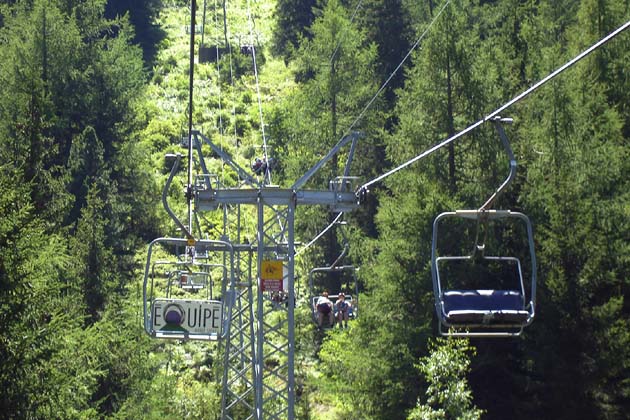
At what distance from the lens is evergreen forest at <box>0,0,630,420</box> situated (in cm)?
3059

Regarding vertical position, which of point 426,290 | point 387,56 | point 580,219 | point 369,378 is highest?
point 387,56

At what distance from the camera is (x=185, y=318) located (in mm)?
21188

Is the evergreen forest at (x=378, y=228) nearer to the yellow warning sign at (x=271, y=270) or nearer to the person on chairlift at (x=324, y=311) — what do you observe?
the person on chairlift at (x=324, y=311)

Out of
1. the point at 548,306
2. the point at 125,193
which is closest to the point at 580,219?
the point at 548,306

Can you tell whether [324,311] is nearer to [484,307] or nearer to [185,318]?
[185,318]

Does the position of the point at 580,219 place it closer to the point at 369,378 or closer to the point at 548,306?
the point at 548,306

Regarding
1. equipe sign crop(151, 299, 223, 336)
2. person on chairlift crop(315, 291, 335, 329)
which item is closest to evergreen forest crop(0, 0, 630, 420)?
person on chairlift crop(315, 291, 335, 329)

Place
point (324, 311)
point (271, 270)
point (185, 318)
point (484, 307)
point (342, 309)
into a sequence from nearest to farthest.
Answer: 1. point (484, 307)
2. point (185, 318)
3. point (271, 270)
4. point (324, 311)
5. point (342, 309)

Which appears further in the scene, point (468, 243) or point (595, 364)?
point (468, 243)

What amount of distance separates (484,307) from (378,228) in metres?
23.9

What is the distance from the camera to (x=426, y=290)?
1499 inches

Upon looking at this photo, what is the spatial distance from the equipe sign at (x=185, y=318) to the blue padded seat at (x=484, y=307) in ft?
18.2

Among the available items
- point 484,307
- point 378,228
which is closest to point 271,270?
point 484,307

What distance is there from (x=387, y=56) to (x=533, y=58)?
13.5 m
